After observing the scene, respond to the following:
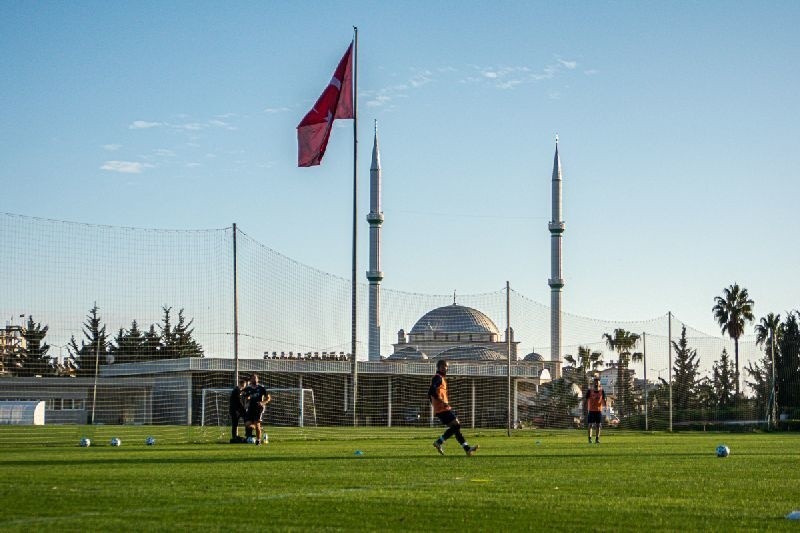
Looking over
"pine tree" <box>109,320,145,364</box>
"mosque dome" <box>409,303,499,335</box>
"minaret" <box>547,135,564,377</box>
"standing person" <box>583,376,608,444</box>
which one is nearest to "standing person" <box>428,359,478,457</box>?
"standing person" <box>583,376,608,444</box>

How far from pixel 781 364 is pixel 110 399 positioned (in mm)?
27142

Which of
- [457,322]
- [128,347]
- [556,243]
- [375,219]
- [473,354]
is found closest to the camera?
[128,347]

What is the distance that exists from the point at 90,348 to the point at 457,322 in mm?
60660

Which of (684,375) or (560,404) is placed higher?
(684,375)

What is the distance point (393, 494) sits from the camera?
381 inches

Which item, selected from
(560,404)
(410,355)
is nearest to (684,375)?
(560,404)

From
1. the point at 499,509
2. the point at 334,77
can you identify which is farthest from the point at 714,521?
the point at 334,77

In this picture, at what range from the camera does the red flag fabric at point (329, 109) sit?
29609mm

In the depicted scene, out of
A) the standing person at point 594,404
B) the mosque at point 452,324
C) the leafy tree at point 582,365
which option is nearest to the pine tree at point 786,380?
the leafy tree at point 582,365

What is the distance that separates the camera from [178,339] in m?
36.4

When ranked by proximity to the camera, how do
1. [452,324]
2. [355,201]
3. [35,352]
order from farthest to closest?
[452,324], [355,201], [35,352]

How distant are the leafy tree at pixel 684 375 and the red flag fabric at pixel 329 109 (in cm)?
2076

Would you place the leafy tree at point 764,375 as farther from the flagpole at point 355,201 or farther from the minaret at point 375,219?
the minaret at point 375,219

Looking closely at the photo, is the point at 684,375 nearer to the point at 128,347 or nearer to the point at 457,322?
the point at 128,347
